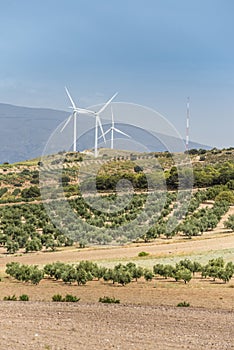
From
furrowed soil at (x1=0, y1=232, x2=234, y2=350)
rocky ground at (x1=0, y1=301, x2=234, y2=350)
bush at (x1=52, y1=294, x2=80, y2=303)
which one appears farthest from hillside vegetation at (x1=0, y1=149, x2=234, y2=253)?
rocky ground at (x1=0, y1=301, x2=234, y2=350)

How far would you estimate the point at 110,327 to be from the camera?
1936cm

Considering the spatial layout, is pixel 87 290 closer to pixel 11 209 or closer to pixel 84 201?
pixel 84 201

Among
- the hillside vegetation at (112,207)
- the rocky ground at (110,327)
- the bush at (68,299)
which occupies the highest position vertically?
the hillside vegetation at (112,207)

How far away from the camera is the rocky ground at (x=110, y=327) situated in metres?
16.6

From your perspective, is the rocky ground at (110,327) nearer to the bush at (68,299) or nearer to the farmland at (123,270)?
the farmland at (123,270)

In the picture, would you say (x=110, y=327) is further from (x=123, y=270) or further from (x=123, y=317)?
(x=123, y=270)

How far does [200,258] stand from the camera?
4856cm

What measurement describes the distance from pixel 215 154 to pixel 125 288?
128561mm

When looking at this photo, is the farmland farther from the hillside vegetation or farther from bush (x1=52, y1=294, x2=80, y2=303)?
bush (x1=52, y1=294, x2=80, y2=303)

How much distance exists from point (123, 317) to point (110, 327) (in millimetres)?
2468

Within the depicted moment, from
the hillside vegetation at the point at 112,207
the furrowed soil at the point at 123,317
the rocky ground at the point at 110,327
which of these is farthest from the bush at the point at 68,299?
the hillside vegetation at the point at 112,207

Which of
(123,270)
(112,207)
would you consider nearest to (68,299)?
(123,270)

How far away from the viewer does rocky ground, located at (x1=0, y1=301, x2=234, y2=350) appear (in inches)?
655

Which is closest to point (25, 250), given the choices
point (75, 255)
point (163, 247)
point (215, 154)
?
point (75, 255)
